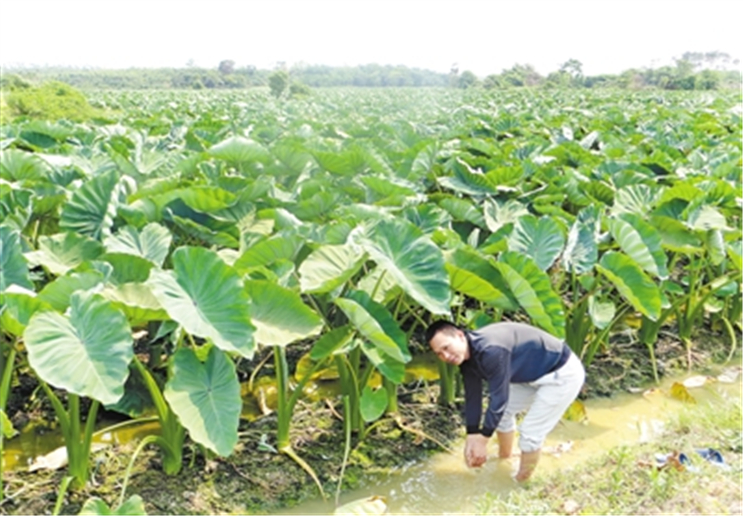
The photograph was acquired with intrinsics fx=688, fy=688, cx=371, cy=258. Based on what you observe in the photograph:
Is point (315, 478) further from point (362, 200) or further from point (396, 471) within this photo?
point (362, 200)

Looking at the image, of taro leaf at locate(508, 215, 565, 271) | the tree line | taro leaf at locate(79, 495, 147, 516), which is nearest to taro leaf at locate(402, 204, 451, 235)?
taro leaf at locate(508, 215, 565, 271)

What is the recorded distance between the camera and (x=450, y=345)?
92.9 inches

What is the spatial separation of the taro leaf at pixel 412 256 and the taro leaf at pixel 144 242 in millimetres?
746

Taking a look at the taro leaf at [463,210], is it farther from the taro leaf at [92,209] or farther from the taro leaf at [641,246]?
the taro leaf at [92,209]

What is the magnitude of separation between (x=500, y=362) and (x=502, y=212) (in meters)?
1.53

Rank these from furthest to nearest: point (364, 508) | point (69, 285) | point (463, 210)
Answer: point (463, 210) → point (364, 508) → point (69, 285)

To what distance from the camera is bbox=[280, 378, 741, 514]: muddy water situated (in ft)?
8.22

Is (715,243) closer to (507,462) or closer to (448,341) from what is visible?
(507,462)

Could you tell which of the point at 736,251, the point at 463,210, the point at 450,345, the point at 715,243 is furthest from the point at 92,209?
the point at 736,251

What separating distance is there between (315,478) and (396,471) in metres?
0.38

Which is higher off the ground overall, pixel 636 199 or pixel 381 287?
pixel 636 199

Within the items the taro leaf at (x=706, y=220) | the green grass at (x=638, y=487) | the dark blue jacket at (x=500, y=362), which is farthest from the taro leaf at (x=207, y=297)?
the taro leaf at (x=706, y=220)

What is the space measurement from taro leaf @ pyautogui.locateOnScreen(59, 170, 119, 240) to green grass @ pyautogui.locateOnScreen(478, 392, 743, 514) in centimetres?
195

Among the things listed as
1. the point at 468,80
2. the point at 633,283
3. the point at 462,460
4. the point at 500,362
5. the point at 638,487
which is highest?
the point at 468,80
